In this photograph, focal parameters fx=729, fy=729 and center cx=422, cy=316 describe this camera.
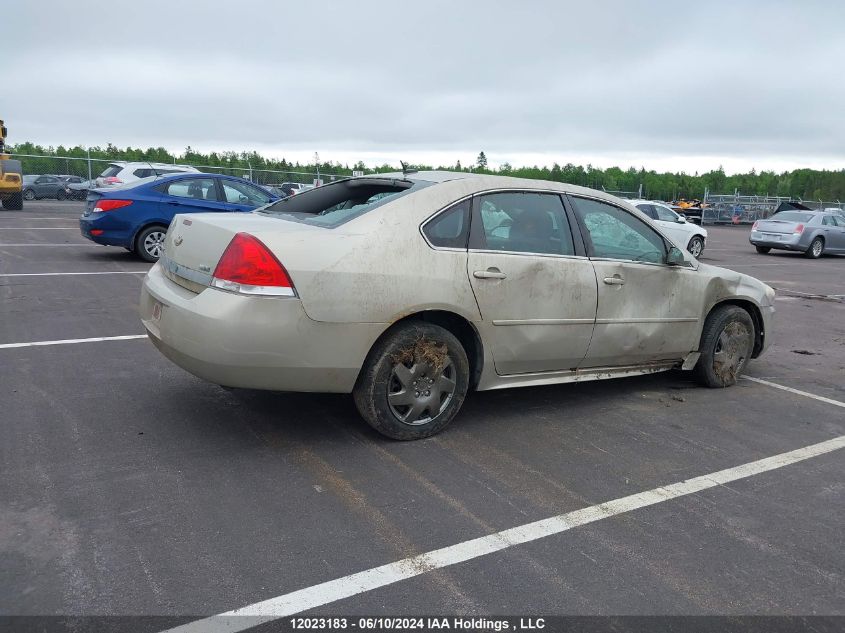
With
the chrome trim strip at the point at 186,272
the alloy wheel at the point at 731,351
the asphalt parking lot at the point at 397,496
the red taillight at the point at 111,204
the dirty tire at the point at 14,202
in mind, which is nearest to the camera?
the asphalt parking lot at the point at 397,496

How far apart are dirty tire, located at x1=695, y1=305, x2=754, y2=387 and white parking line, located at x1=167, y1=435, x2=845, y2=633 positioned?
1619 mm

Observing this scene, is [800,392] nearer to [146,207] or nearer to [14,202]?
[146,207]

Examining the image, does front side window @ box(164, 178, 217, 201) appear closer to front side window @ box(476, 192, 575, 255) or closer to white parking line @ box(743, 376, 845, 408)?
front side window @ box(476, 192, 575, 255)

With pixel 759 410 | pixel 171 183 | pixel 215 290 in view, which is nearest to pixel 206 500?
pixel 215 290

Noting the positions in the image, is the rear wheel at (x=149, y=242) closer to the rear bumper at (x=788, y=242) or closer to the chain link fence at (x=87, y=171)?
the rear bumper at (x=788, y=242)

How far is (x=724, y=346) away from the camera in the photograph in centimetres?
605

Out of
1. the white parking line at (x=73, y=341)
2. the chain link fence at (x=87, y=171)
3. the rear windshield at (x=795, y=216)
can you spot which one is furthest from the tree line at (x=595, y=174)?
the white parking line at (x=73, y=341)

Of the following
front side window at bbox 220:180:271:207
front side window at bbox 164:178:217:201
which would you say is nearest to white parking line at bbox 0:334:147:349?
front side window at bbox 164:178:217:201

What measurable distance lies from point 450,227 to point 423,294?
1.72ft

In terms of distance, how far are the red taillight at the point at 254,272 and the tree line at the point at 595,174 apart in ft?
116

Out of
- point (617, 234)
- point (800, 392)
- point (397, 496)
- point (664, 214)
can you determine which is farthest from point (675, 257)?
point (664, 214)

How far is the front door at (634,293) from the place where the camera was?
520 centimetres

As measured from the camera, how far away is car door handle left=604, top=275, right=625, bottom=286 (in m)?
5.16

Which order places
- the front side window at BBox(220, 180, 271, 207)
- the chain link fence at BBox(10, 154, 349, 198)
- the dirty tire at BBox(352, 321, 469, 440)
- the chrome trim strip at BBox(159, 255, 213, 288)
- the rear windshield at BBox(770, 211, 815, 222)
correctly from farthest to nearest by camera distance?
1. the chain link fence at BBox(10, 154, 349, 198)
2. the rear windshield at BBox(770, 211, 815, 222)
3. the front side window at BBox(220, 180, 271, 207)
4. the dirty tire at BBox(352, 321, 469, 440)
5. the chrome trim strip at BBox(159, 255, 213, 288)
